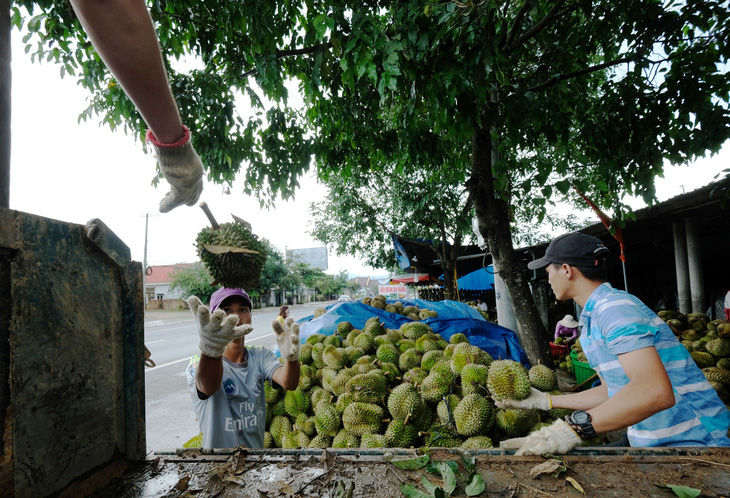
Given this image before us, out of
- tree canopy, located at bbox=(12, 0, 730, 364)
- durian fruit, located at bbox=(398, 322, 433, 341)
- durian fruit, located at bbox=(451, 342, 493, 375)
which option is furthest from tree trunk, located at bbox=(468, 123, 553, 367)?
durian fruit, located at bbox=(451, 342, 493, 375)

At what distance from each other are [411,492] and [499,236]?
3.96 m

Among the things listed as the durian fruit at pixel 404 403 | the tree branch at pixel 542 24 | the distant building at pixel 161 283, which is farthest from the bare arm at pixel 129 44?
the distant building at pixel 161 283

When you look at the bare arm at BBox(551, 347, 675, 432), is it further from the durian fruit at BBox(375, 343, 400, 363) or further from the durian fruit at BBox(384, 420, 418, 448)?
the durian fruit at BBox(375, 343, 400, 363)

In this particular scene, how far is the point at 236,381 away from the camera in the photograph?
2451 millimetres

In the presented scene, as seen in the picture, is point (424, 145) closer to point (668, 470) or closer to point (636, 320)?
point (636, 320)

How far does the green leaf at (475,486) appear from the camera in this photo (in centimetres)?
119

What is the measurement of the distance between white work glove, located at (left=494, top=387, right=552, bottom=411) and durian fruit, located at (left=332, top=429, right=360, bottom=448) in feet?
3.76

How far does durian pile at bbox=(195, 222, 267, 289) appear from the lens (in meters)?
2.08

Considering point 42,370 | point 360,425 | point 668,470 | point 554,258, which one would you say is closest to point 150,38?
point 42,370

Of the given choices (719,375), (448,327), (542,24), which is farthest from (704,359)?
(542,24)

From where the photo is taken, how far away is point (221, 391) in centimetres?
234

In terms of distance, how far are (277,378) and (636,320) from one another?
2.20 metres

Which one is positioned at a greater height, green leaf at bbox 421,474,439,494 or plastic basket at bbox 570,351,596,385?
green leaf at bbox 421,474,439,494

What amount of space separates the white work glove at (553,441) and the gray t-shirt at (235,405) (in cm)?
172
